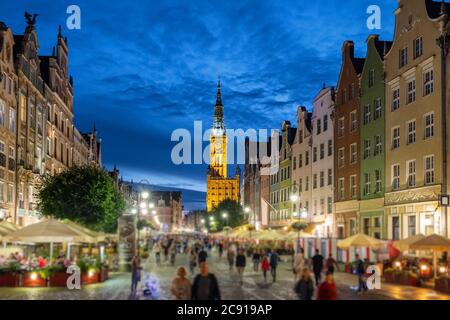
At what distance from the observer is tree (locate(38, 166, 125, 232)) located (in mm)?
57250

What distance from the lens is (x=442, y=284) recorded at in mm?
30766

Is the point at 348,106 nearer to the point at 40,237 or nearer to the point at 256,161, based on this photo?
the point at 40,237

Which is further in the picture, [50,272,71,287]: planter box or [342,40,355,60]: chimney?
[342,40,355,60]: chimney

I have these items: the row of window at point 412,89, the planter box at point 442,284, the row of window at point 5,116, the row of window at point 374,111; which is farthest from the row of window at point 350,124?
the row of window at point 5,116

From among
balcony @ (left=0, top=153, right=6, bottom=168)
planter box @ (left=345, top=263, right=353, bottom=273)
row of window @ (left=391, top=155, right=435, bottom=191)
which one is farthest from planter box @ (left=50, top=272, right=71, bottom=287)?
row of window @ (left=391, top=155, right=435, bottom=191)

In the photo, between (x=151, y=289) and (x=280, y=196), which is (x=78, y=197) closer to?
(x=151, y=289)

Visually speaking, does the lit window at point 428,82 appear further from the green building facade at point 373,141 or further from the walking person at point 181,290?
the walking person at point 181,290

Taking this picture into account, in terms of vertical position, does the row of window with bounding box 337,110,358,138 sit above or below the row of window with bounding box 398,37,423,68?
below

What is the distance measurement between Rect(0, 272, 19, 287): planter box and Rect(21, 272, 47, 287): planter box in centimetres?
32

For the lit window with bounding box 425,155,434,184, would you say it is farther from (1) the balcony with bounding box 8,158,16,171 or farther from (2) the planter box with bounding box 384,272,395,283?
(1) the balcony with bounding box 8,158,16,171

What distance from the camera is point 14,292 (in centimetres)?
2967

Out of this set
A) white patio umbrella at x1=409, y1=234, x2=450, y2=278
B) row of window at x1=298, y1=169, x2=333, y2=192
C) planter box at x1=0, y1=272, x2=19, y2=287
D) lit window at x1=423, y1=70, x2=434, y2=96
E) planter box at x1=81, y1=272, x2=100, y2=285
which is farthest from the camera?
→ row of window at x1=298, y1=169, x2=333, y2=192
